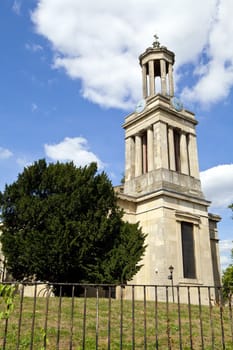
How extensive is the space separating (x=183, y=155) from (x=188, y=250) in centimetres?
771

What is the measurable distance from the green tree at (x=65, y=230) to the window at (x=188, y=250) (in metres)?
5.87

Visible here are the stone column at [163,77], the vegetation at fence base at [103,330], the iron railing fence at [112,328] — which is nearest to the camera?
the iron railing fence at [112,328]

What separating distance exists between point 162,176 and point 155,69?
1225cm

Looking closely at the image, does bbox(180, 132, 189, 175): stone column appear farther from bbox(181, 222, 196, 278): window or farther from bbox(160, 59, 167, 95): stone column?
→ bbox(181, 222, 196, 278): window

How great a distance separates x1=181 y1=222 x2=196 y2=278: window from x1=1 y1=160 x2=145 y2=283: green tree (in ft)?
19.3

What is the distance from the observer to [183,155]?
28.0 m

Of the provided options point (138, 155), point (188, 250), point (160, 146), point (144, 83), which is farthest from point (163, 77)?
point (188, 250)

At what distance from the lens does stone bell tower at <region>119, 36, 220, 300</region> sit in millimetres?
23219

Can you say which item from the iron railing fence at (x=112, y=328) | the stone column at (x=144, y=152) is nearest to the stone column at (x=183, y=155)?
the stone column at (x=144, y=152)

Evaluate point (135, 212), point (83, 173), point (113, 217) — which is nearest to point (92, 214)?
point (113, 217)

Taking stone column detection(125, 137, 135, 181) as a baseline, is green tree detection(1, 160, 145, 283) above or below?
below

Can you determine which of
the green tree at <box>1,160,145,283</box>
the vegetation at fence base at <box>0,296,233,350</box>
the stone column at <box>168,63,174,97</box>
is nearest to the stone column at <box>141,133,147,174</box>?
the stone column at <box>168,63,174,97</box>

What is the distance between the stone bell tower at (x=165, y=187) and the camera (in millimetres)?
23219

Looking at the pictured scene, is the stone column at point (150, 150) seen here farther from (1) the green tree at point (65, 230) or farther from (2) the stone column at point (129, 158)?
(1) the green tree at point (65, 230)
